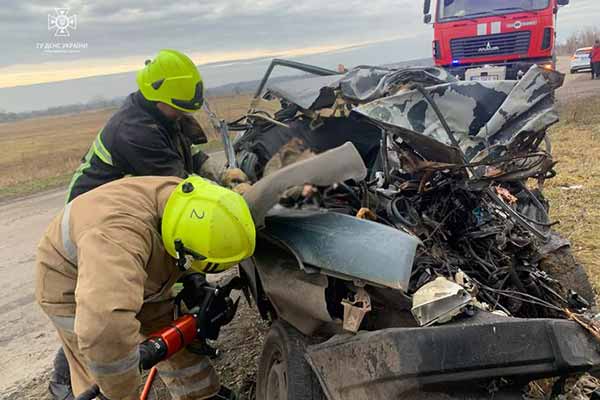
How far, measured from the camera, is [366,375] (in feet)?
5.39

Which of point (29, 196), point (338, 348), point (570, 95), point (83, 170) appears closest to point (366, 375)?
point (338, 348)

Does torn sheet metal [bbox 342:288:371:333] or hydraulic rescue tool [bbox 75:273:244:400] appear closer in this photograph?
torn sheet metal [bbox 342:288:371:333]

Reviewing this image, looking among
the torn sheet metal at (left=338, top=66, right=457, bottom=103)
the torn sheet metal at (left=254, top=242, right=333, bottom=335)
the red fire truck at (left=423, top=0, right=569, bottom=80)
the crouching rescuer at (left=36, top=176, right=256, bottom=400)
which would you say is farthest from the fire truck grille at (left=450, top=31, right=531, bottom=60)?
the crouching rescuer at (left=36, top=176, right=256, bottom=400)

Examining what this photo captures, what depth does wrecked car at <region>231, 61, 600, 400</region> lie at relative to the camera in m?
1.56

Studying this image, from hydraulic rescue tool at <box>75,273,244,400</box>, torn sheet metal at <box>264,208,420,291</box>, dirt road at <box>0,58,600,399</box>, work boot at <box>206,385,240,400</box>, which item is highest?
torn sheet metal at <box>264,208,420,291</box>

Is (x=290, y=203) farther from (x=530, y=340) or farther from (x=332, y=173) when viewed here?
(x=530, y=340)

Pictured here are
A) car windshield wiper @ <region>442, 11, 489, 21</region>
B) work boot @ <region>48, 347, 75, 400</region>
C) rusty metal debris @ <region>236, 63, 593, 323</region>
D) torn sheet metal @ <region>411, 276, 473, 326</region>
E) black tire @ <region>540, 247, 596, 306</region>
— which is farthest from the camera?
car windshield wiper @ <region>442, 11, 489, 21</region>

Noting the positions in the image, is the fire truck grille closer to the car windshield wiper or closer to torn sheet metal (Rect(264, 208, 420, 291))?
the car windshield wiper

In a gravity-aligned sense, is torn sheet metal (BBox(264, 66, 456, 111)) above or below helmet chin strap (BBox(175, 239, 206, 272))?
above

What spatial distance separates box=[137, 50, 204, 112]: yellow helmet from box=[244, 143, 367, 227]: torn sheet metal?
121 cm

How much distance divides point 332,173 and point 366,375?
0.73 meters

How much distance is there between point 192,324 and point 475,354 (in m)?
1.21

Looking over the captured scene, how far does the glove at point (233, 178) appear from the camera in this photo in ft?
9.57

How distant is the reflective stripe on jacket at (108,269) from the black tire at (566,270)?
1.79 m
